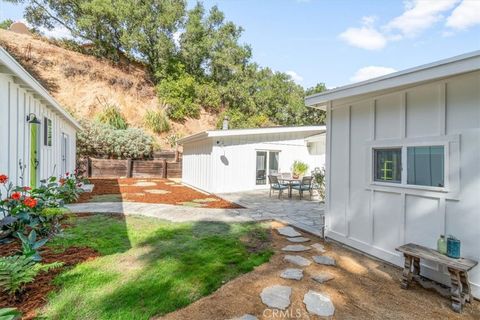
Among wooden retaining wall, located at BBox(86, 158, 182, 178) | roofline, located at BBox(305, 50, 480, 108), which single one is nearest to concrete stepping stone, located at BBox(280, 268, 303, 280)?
roofline, located at BBox(305, 50, 480, 108)

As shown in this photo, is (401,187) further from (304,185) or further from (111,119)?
(111,119)

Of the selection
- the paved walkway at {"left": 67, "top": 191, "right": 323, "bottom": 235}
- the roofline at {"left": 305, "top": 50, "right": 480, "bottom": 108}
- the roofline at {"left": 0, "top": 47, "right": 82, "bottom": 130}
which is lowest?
the paved walkway at {"left": 67, "top": 191, "right": 323, "bottom": 235}

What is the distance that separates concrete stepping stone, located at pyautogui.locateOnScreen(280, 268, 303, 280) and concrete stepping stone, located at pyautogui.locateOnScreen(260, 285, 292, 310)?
29 centimetres

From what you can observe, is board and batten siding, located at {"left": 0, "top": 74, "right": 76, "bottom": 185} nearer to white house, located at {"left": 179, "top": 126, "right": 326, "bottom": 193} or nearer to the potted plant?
white house, located at {"left": 179, "top": 126, "right": 326, "bottom": 193}

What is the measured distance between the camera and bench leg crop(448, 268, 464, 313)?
2.77 metres

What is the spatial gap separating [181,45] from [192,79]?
359 cm

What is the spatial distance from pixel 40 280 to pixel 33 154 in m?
4.20

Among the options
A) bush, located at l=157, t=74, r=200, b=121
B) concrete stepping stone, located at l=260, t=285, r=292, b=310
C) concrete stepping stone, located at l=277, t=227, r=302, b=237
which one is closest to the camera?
concrete stepping stone, located at l=260, t=285, r=292, b=310

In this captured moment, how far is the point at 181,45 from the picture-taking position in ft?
80.2

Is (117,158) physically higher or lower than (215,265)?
higher

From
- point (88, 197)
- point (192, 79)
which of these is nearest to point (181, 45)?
point (192, 79)

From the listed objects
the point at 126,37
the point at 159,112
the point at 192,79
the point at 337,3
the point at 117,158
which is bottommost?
the point at 117,158

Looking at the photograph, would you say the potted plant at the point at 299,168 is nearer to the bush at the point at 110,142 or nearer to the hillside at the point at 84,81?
the bush at the point at 110,142

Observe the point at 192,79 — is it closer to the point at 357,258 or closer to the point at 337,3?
the point at 337,3
